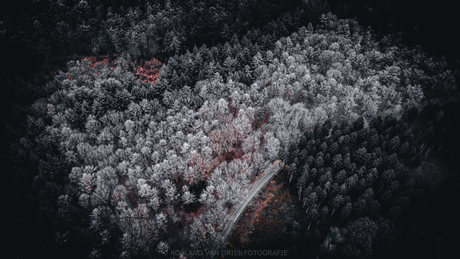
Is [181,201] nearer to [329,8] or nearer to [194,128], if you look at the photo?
[194,128]

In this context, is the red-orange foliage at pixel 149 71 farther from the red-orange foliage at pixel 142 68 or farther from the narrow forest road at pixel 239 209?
the narrow forest road at pixel 239 209

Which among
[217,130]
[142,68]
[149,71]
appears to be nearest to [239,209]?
[217,130]

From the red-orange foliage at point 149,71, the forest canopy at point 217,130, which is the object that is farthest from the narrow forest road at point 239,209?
the red-orange foliage at point 149,71

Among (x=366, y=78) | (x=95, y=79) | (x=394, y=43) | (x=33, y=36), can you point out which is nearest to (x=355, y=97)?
(x=366, y=78)

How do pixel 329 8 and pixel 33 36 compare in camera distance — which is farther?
pixel 329 8

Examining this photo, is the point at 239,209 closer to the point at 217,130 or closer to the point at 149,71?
the point at 217,130

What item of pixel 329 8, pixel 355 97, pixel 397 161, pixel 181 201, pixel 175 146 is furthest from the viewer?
pixel 329 8

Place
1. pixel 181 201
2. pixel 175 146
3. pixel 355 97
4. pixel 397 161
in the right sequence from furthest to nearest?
Result: pixel 355 97
pixel 175 146
pixel 181 201
pixel 397 161

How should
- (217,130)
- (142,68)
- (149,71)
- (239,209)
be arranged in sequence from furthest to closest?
1. (142,68)
2. (149,71)
3. (217,130)
4. (239,209)

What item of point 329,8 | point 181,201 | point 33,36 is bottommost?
point 181,201
